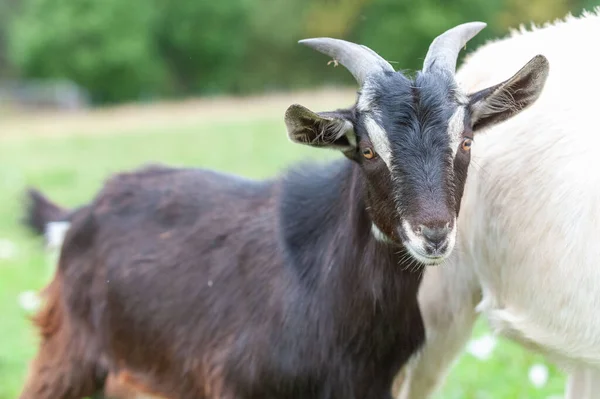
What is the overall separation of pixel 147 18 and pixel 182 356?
45835mm

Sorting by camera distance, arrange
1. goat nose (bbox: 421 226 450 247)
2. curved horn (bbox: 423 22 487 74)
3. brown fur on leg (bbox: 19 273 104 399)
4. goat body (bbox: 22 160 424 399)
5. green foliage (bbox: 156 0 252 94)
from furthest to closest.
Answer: green foliage (bbox: 156 0 252 94)
brown fur on leg (bbox: 19 273 104 399)
goat body (bbox: 22 160 424 399)
curved horn (bbox: 423 22 487 74)
goat nose (bbox: 421 226 450 247)

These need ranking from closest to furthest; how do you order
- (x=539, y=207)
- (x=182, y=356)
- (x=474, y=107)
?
(x=474, y=107) < (x=539, y=207) < (x=182, y=356)

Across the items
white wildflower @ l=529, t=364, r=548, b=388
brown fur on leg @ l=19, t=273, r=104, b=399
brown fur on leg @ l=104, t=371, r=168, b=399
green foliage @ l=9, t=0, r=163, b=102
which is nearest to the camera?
brown fur on leg @ l=104, t=371, r=168, b=399

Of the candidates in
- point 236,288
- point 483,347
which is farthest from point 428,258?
point 483,347

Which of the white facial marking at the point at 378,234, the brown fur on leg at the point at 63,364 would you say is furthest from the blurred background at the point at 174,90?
the brown fur on leg at the point at 63,364

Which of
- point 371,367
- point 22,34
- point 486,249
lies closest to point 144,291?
point 371,367

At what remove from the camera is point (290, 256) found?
3803 millimetres

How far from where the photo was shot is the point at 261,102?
915 inches

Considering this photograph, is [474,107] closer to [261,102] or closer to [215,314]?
[215,314]

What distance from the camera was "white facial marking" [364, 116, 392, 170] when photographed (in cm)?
306

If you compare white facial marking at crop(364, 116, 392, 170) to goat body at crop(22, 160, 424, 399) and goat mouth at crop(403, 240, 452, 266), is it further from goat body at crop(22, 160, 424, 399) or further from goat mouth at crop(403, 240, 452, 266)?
goat body at crop(22, 160, 424, 399)

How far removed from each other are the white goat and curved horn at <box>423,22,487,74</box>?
36 centimetres

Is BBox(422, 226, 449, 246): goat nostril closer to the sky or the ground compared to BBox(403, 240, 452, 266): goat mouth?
closer to the sky

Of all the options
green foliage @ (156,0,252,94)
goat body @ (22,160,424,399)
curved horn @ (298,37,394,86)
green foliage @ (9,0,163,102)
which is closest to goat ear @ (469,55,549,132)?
curved horn @ (298,37,394,86)
